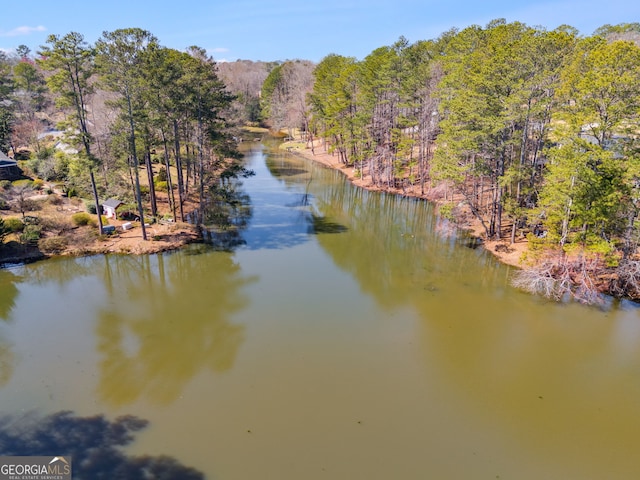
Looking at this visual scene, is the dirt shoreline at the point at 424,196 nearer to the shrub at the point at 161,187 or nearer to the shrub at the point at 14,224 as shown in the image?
the shrub at the point at 161,187

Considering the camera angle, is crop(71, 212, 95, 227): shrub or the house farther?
the house

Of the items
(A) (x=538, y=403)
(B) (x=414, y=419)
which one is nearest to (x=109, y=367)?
(B) (x=414, y=419)


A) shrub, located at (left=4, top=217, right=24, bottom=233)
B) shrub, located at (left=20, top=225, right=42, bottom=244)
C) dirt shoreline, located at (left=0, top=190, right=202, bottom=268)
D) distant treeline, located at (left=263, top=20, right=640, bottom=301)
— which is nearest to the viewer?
distant treeline, located at (left=263, top=20, right=640, bottom=301)

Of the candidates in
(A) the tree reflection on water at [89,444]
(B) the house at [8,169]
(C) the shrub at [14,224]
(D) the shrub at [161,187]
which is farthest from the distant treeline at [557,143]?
(B) the house at [8,169]

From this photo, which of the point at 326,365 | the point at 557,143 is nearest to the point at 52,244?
the point at 326,365

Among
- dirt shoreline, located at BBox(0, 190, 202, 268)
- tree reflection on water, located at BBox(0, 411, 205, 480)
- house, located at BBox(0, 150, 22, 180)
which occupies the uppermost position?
house, located at BBox(0, 150, 22, 180)

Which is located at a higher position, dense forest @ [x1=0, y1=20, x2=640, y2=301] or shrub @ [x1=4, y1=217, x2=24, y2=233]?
dense forest @ [x1=0, y1=20, x2=640, y2=301]

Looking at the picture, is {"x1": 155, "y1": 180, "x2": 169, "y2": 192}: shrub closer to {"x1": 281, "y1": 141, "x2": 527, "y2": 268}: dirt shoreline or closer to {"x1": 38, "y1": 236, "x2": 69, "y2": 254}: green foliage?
{"x1": 38, "y1": 236, "x2": 69, "y2": 254}: green foliage

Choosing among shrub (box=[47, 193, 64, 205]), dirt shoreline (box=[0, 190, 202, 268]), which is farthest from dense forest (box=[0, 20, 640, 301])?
dirt shoreline (box=[0, 190, 202, 268])

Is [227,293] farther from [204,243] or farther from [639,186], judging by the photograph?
[639,186]
